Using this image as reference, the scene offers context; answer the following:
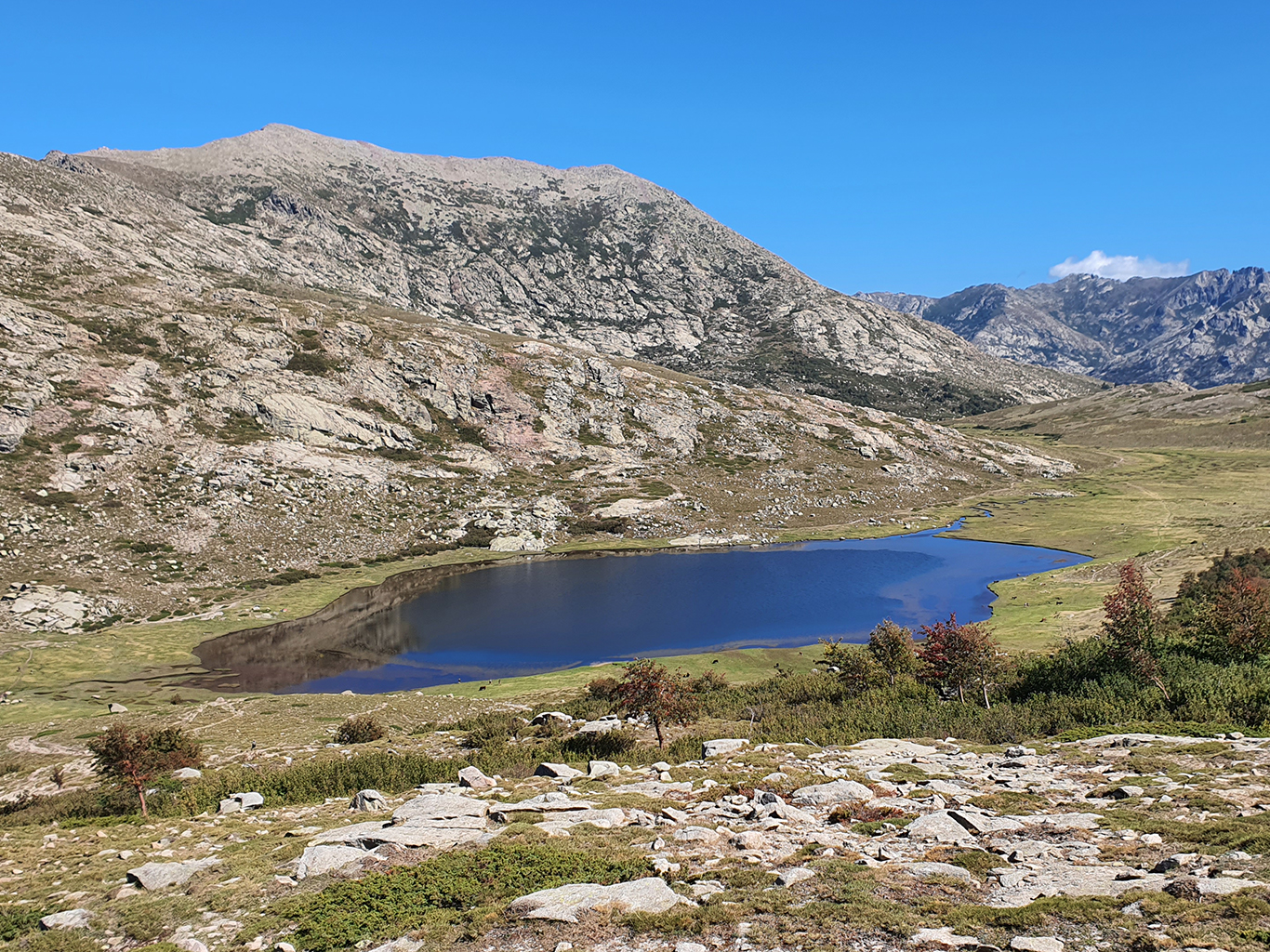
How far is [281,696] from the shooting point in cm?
5306

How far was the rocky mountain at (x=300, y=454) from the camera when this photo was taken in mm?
98375

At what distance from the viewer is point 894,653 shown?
154ft

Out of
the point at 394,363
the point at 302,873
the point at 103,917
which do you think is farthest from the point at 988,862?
the point at 394,363

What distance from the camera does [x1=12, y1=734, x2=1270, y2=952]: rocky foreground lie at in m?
13.0

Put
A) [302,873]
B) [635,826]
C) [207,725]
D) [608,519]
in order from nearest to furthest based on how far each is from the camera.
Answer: [302,873]
[635,826]
[207,725]
[608,519]

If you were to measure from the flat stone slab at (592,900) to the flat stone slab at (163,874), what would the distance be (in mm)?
10372

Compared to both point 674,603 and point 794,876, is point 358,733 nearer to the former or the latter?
point 794,876

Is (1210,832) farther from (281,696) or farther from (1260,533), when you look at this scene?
(1260,533)

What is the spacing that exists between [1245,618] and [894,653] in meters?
19.4

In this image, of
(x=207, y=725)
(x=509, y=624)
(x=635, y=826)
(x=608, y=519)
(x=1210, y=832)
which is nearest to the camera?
(x=1210, y=832)

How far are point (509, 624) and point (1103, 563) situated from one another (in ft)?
282

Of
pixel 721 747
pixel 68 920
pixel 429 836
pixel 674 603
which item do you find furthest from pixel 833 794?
pixel 674 603

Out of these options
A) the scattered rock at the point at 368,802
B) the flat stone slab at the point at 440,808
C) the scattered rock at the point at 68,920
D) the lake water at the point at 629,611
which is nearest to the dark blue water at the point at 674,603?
the lake water at the point at 629,611

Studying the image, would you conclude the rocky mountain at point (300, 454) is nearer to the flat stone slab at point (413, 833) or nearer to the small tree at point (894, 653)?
the flat stone slab at point (413, 833)
